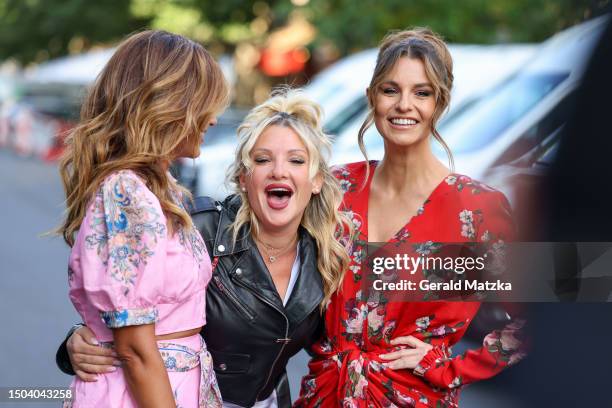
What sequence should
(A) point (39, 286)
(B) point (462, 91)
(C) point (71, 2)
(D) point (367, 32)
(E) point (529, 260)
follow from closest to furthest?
(E) point (529, 260) → (A) point (39, 286) → (B) point (462, 91) → (D) point (367, 32) → (C) point (71, 2)

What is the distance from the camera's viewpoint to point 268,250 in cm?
288

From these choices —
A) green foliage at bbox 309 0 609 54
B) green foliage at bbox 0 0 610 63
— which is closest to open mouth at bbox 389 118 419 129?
green foliage at bbox 0 0 610 63

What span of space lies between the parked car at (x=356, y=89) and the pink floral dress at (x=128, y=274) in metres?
6.35

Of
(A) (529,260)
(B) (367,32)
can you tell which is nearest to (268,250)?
(A) (529,260)

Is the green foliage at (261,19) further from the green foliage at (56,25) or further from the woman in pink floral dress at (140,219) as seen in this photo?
the woman in pink floral dress at (140,219)

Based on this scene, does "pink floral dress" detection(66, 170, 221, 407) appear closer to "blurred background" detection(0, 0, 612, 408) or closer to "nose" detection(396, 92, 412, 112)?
"blurred background" detection(0, 0, 612, 408)

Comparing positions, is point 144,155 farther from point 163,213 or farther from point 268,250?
point 268,250

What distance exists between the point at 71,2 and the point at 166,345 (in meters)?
30.4

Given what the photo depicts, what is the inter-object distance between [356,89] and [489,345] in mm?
8844

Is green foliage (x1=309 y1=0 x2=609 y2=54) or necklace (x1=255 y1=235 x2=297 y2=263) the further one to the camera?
green foliage (x1=309 y1=0 x2=609 y2=54)

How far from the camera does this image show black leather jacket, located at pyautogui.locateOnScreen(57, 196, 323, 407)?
8.90 feet

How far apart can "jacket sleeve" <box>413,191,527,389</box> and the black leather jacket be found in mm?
406

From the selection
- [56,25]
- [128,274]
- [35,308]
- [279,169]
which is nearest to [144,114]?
[128,274]

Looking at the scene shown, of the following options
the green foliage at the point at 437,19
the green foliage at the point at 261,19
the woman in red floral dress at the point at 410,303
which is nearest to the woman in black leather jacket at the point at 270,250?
the woman in red floral dress at the point at 410,303
